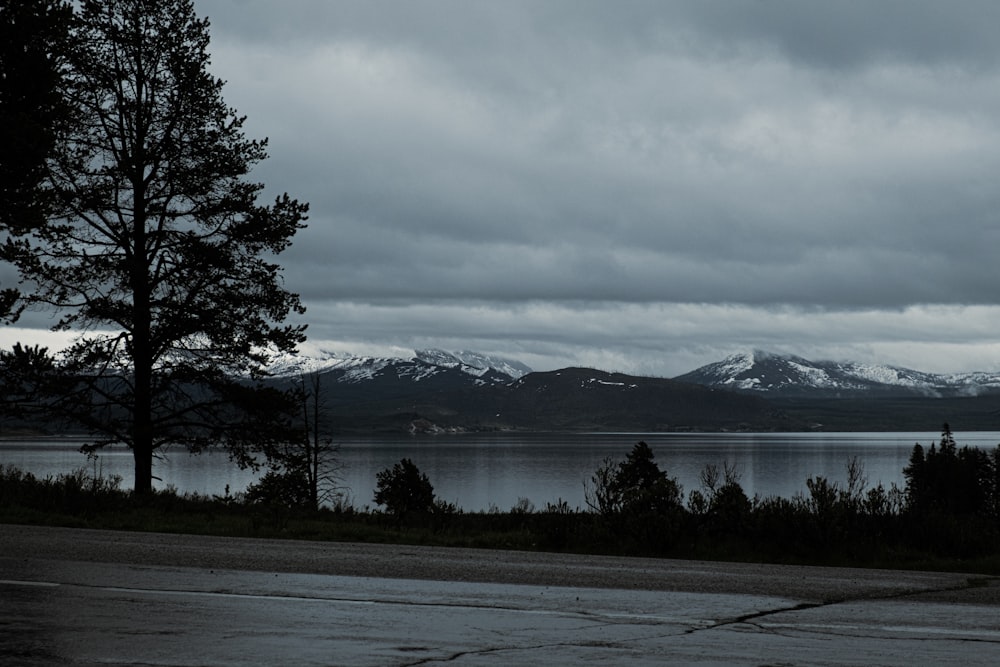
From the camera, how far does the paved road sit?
24.9 feet

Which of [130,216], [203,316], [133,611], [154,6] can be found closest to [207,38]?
[154,6]

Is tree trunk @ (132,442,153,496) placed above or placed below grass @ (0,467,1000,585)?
above

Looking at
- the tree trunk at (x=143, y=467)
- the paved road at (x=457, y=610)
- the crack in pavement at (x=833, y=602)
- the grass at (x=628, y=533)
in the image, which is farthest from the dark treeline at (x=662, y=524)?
the tree trunk at (x=143, y=467)

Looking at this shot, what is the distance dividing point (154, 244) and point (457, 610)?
17.9 metres

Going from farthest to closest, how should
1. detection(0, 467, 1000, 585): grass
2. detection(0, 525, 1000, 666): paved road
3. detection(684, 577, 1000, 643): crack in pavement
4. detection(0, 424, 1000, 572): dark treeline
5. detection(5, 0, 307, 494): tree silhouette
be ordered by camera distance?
detection(5, 0, 307, 494): tree silhouette < detection(0, 424, 1000, 572): dark treeline < detection(0, 467, 1000, 585): grass < detection(684, 577, 1000, 643): crack in pavement < detection(0, 525, 1000, 666): paved road

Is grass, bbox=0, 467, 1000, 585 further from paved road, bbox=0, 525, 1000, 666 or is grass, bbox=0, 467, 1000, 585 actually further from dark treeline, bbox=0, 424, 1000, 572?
paved road, bbox=0, 525, 1000, 666

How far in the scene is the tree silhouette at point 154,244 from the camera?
80.8 ft

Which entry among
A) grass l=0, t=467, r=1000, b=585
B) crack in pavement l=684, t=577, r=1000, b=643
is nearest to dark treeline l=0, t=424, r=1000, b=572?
grass l=0, t=467, r=1000, b=585

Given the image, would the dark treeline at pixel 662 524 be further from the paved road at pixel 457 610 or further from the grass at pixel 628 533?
the paved road at pixel 457 610

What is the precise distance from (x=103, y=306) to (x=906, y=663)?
2109cm

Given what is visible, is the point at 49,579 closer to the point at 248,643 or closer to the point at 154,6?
the point at 248,643

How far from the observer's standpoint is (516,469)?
146 m

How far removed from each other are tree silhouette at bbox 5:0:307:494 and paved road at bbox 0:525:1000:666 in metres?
11.3

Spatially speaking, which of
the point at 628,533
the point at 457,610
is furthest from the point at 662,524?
the point at 457,610
